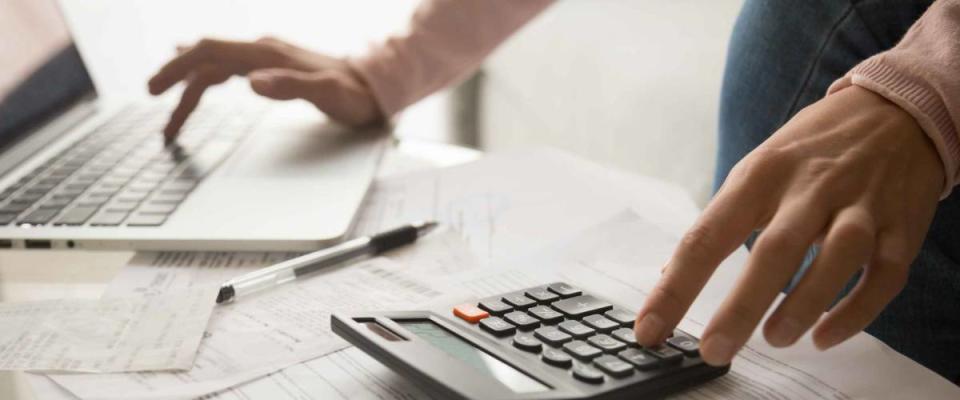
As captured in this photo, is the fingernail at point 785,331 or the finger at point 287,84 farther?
the finger at point 287,84

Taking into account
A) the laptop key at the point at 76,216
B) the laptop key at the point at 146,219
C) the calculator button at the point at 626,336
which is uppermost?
the laptop key at the point at 76,216

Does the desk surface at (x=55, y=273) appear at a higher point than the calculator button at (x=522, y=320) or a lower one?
higher

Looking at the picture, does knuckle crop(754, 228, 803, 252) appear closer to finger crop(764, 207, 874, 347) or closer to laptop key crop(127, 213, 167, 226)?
finger crop(764, 207, 874, 347)

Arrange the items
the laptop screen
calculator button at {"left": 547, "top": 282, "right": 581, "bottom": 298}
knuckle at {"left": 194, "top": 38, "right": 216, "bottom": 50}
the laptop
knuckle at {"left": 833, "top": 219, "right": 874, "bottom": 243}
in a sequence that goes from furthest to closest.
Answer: knuckle at {"left": 194, "top": 38, "right": 216, "bottom": 50} → the laptop screen → the laptop → calculator button at {"left": 547, "top": 282, "right": 581, "bottom": 298} → knuckle at {"left": 833, "top": 219, "right": 874, "bottom": 243}

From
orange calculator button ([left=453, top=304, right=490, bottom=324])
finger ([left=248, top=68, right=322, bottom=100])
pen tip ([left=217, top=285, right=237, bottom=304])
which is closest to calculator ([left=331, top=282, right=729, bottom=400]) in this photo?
orange calculator button ([left=453, top=304, right=490, bottom=324])

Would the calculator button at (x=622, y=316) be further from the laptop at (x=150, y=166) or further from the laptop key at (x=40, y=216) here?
the laptop key at (x=40, y=216)

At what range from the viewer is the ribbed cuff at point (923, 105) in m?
0.41

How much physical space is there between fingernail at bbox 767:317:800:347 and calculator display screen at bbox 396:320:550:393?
3.7 inches

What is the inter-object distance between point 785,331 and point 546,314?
116mm

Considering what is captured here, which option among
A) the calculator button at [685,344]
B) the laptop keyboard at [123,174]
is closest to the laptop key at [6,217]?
the laptop keyboard at [123,174]

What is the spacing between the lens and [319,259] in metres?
0.55

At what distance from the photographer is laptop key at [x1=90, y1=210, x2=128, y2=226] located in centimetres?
58

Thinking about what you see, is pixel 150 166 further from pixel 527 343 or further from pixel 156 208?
pixel 527 343

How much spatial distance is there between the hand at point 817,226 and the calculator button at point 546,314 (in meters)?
0.05
